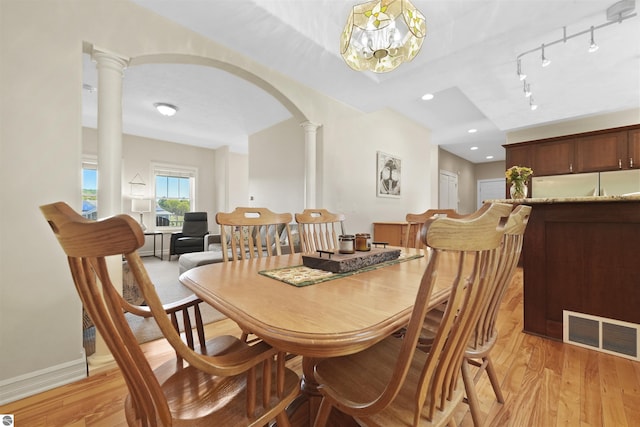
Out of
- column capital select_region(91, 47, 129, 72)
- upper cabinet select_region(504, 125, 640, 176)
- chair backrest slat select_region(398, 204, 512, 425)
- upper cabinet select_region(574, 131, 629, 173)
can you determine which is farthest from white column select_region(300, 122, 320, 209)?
upper cabinet select_region(574, 131, 629, 173)

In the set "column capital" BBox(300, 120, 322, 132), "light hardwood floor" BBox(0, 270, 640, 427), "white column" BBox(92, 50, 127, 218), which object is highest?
"column capital" BBox(300, 120, 322, 132)

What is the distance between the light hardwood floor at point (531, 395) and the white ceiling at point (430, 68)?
2.37 metres

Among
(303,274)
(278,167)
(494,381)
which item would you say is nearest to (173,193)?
(278,167)

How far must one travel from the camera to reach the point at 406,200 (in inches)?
197

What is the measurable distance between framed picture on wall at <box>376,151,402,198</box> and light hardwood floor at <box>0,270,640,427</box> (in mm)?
2881

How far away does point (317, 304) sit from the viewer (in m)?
0.78

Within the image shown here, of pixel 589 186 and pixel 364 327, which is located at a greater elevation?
pixel 589 186

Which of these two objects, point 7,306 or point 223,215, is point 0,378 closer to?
point 7,306

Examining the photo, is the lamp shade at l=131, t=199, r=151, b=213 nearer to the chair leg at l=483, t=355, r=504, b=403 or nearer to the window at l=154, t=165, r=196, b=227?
the window at l=154, t=165, r=196, b=227

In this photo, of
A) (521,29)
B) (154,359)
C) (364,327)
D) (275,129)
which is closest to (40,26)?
(154,359)

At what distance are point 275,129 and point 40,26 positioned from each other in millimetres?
3647

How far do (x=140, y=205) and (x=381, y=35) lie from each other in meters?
5.81

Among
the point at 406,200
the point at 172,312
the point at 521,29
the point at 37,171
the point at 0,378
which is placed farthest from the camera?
the point at 406,200

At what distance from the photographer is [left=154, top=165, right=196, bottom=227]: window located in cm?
624
